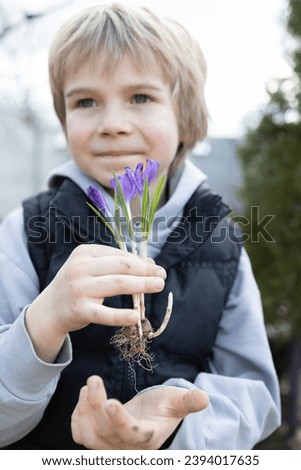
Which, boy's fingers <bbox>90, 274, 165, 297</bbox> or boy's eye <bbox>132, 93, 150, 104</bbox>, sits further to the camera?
boy's eye <bbox>132, 93, 150, 104</bbox>

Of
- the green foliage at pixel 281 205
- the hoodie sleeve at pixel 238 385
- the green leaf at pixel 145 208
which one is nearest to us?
the green leaf at pixel 145 208

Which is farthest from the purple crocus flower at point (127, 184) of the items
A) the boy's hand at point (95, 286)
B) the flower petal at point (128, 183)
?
the boy's hand at point (95, 286)

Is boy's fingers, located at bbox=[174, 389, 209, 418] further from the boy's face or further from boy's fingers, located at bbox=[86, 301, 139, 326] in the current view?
the boy's face

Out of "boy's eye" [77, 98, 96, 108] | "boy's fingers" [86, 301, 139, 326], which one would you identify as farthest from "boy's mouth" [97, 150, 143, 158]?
"boy's fingers" [86, 301, 139, 326]

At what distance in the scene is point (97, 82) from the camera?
1430 mm

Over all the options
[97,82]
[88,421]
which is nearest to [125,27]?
[97,82]

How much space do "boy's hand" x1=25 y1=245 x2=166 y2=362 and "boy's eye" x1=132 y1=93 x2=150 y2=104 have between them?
54 centimetres

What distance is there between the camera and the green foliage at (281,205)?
3396 mm

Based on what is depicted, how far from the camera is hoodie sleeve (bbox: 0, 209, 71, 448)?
3.93ft

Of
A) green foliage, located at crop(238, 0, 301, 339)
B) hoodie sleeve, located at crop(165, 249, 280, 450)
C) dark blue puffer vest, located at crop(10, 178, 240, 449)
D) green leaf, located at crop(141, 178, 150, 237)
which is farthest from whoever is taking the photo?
green foliage, located at crop(238, 0, 301, 339)

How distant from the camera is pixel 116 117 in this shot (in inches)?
55.9

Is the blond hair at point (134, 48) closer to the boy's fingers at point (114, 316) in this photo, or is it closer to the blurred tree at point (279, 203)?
the boy's fingers at point (114, 316)

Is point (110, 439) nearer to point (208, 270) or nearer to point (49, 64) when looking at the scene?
point (208, 270)

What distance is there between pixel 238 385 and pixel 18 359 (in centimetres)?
61
